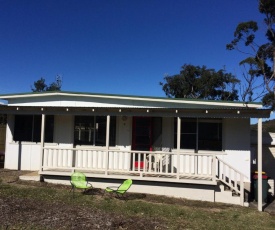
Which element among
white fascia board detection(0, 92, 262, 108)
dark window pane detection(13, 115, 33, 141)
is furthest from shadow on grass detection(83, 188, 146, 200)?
dark window pane detection(13, 115, 33, 141)

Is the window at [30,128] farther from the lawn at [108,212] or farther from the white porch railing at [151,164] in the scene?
the lawn at [108,212]

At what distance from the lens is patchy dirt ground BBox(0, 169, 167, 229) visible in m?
6.19

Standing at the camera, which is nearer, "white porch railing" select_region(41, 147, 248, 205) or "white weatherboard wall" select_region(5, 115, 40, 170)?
"white porch railing" select_region(41, 147, 248, 205)

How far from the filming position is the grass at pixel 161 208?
7.10 meters

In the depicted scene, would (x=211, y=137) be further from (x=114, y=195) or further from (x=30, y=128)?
(x=30, y=128)

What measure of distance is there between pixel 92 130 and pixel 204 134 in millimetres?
4310

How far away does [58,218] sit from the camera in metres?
6.62

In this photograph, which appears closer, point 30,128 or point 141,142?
point 141,142

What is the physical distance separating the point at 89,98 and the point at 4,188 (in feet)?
15.8

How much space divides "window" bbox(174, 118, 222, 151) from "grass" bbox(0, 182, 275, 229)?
2.34 meters

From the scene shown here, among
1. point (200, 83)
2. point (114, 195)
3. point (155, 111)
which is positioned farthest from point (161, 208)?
point (200, 83)

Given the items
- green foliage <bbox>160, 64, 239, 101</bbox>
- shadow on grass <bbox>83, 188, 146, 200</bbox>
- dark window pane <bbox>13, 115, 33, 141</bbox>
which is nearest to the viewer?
shadow on grass <bbox>83, 188, 146, 200</bbox>

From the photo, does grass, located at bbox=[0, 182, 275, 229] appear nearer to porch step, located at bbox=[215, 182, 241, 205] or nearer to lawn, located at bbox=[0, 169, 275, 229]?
lawn, located at bbox=[0, 169, 275, 229]

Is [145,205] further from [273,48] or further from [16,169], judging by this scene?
[273,48]
